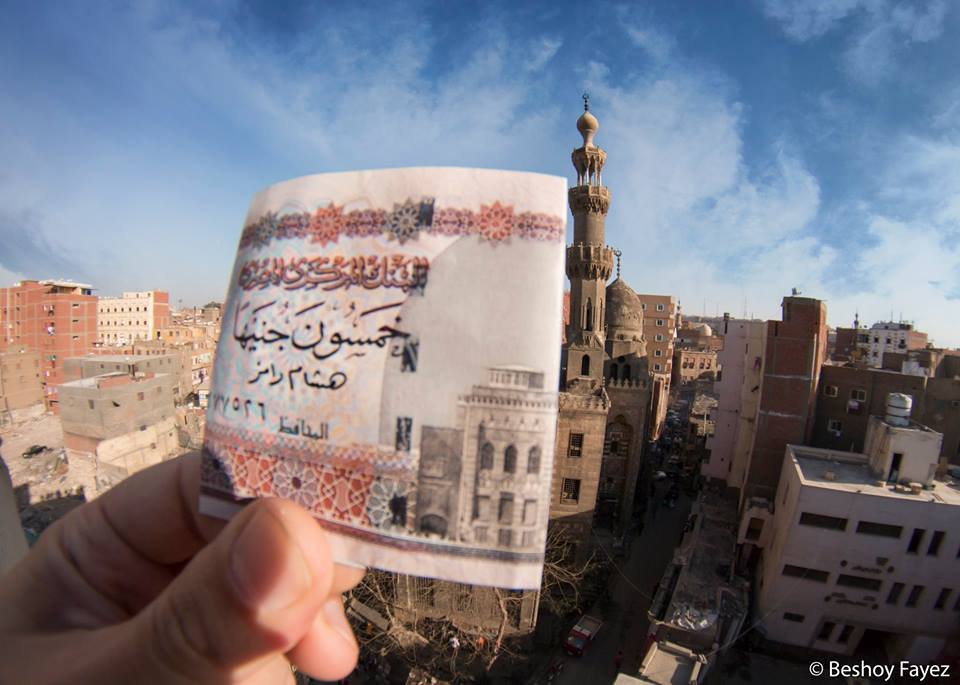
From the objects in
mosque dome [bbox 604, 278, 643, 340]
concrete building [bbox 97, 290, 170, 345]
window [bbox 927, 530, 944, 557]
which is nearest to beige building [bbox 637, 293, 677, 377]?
mosque dome [bbox 604, 278, 643, 340]

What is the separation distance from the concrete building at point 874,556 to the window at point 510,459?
1349 centimetres

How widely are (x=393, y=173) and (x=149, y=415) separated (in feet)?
84.2

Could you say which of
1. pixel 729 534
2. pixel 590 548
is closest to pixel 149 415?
pixel 590 548

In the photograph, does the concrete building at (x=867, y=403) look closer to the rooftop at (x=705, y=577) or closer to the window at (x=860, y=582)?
the rooftop at (x=705, y=577)

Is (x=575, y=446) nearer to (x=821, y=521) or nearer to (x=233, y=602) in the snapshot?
(x=821, y=521)

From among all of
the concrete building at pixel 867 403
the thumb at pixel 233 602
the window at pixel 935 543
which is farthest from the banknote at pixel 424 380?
the concrete building at pixel 867 403

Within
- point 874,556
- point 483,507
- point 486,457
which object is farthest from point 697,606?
point 486,457

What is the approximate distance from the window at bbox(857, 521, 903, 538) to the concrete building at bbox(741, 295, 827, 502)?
3.64 metres

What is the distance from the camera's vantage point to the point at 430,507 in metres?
2.20

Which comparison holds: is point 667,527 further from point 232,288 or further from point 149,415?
point 149,415

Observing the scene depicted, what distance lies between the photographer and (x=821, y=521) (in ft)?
39.0

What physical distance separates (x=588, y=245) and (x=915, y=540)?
1531 centimetres

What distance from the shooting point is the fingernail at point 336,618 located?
2.64 m

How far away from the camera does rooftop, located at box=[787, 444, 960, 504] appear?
11.5 metres
